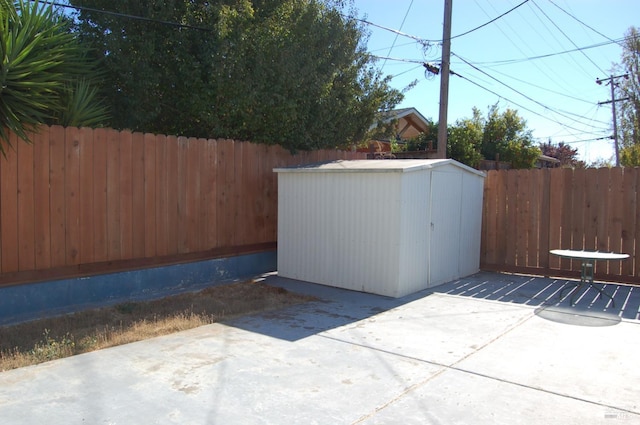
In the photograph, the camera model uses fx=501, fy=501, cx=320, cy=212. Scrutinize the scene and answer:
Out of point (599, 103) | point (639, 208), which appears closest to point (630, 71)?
point (599, 103)

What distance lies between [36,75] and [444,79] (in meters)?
9.08

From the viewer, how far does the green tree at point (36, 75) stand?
18.5 ft

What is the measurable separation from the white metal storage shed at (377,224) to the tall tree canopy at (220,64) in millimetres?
1329

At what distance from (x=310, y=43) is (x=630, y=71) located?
82.5 ft

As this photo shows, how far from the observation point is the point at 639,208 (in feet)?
26.8

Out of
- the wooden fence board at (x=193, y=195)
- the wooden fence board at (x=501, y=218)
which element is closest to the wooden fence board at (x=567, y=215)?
the wooden fence board at (x=501, y=218)

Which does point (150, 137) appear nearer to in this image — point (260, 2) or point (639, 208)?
point (260, 2)

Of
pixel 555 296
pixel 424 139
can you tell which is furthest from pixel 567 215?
pixel 424 139

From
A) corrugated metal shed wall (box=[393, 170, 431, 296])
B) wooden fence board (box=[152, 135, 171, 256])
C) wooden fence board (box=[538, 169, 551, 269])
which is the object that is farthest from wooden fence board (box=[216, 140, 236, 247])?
wooden fence board (box=[538, 169, 551, 269])

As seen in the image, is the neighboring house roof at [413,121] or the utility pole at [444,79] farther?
the neighboring house roof at [413,121]

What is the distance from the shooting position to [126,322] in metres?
5.85

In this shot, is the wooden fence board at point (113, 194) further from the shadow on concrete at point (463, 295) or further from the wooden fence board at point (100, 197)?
the shadow on concrete at point (463, 295)

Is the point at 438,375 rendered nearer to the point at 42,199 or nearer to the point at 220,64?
the point at 42,199

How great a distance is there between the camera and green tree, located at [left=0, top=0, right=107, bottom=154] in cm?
565
